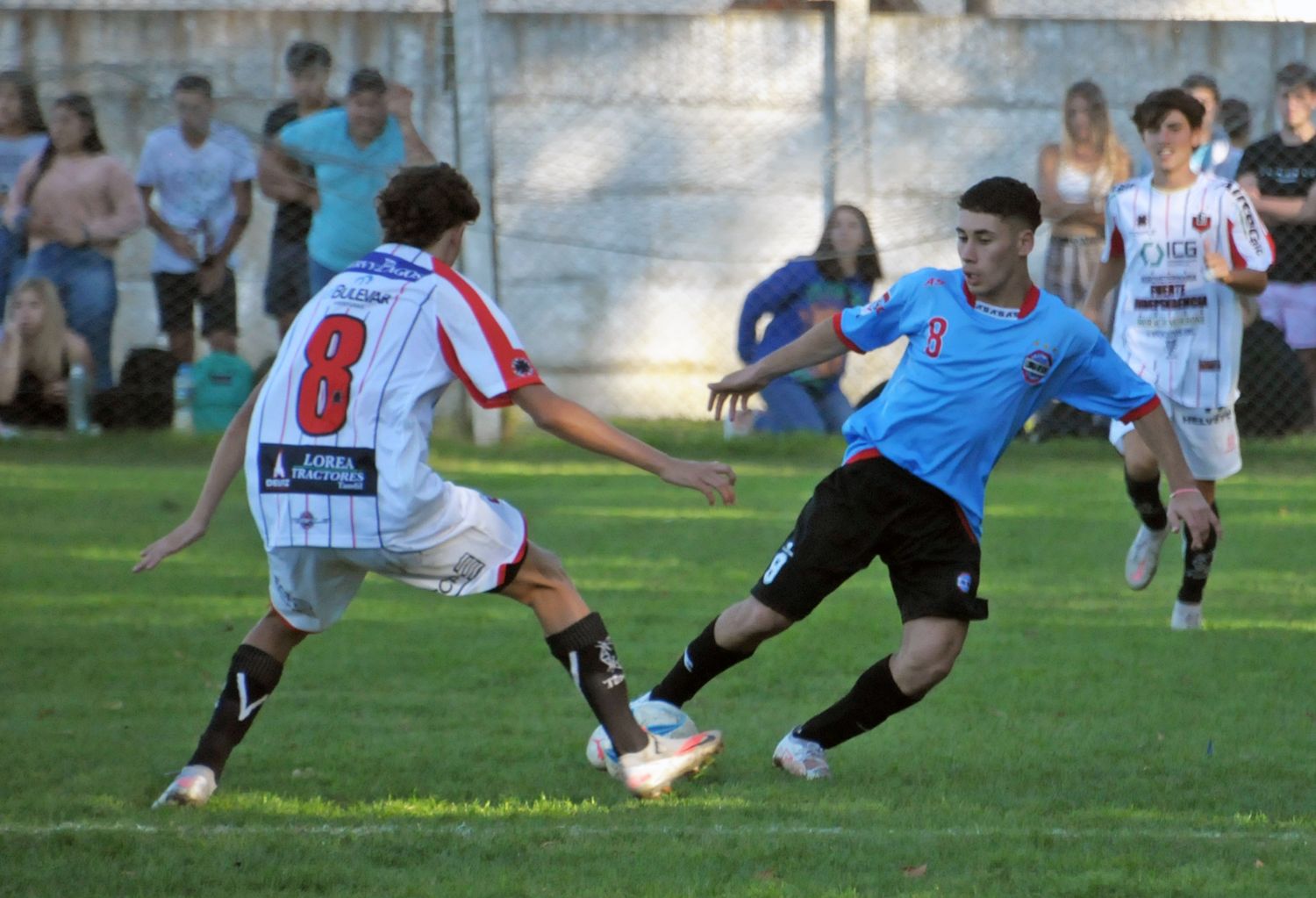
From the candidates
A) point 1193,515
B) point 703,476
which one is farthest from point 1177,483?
point 703,476

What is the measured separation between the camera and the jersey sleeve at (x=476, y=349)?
4.86m

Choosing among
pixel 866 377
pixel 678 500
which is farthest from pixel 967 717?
pixel 866 377

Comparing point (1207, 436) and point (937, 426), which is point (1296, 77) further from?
point (937, 426)

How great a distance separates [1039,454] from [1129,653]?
20.4 feet

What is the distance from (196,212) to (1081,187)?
6232mm

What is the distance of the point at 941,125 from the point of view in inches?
596

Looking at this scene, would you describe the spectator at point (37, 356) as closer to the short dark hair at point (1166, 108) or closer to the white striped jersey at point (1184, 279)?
the white striped jersey at point (1184, 279)

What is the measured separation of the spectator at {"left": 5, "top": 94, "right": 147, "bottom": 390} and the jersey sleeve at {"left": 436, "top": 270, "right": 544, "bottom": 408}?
30.0 ft

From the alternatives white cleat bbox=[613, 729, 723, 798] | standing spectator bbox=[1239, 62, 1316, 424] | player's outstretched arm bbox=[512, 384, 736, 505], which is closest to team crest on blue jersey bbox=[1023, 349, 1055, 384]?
player's outstretched arm bbox=[512, 384, 736, 505]

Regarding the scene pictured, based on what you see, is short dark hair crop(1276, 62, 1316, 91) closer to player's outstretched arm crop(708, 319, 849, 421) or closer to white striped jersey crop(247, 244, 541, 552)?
player's outstretched arm crop(708, 319, 849, 421)

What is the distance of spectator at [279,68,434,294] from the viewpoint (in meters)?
13.2

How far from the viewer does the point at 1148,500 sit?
8102mm

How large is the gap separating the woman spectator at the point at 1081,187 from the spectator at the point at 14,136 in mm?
7061

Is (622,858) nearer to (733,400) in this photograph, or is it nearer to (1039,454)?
(733,400)
